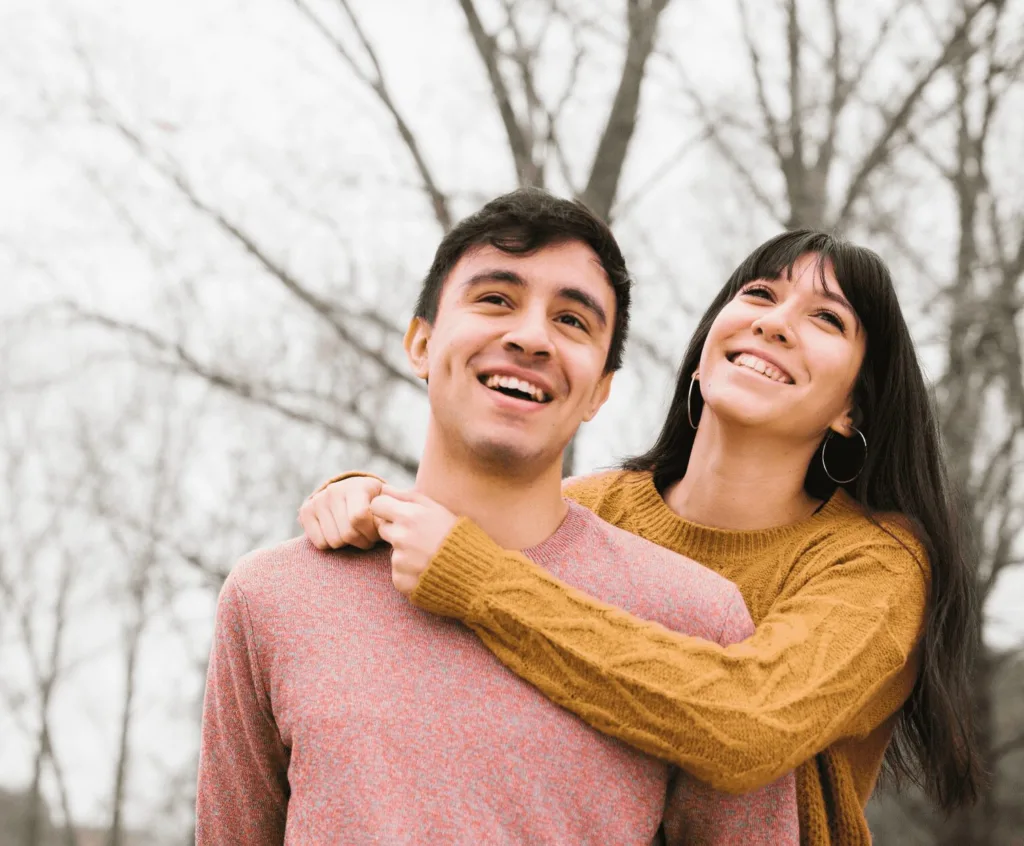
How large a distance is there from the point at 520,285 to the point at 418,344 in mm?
303

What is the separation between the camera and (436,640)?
2004 millimetres

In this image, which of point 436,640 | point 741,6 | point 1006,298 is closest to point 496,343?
point 436,640

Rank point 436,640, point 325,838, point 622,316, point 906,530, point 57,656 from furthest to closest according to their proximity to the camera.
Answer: point 57,656 < point 906,530 < point 622,316 < point 436,640 < point 325,838

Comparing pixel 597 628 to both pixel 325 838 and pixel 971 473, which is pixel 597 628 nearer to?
pixel 325 838

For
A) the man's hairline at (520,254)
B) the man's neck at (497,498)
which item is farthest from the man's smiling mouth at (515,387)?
the man's hairline at (520,254)

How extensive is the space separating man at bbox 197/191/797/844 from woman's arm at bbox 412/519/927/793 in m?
0.06

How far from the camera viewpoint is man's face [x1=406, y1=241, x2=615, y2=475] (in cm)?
210

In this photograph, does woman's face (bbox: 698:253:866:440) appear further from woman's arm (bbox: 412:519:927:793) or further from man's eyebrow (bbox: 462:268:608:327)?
woman's arm (bbox: 412:519:927:793)

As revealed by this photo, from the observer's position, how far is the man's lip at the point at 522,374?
2109mm

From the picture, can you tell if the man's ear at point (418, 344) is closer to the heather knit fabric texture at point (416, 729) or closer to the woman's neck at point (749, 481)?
the heather knit fabric texture at point (416, 729)

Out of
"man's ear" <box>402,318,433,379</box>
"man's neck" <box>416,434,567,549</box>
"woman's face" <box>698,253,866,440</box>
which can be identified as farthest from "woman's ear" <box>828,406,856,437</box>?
"man's ear" <box>402,318,433,379</box>

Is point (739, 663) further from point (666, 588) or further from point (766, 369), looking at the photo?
point (766, 369)

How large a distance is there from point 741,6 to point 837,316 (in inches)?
176

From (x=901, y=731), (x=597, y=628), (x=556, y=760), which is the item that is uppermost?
(x=597, y=628)
